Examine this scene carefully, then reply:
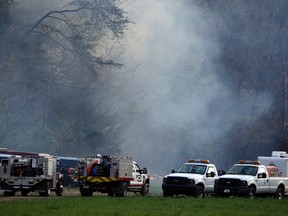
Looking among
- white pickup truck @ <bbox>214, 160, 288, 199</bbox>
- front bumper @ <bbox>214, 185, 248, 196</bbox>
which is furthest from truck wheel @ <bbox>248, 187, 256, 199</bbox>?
front bumper @ <bbox>214, 185, 248, 196</bbox>

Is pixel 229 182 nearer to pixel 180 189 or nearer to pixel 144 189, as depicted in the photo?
pixel 180 189

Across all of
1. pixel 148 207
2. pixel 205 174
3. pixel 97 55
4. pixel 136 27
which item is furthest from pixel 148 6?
pixel 148 207

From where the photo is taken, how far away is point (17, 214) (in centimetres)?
2406

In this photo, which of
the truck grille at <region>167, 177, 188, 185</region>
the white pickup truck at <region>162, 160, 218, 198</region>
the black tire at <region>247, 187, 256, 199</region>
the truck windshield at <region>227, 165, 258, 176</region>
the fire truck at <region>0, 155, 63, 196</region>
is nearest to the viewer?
the fire truck at <region>0, 155, 63, 196</region>

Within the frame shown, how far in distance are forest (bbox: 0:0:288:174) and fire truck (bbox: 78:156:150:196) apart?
62.5 ft

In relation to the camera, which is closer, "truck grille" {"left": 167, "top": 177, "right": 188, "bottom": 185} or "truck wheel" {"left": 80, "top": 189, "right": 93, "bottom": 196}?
"truck wheel" {"left": 80, "top": 189, "right": 93, "bottom": 196}

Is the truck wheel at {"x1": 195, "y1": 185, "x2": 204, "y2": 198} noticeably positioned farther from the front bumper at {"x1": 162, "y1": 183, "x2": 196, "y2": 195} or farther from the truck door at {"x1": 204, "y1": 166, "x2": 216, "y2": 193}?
the truck door at {"x1": 204, "y1": 166, "x2": 216, "y2": 193}

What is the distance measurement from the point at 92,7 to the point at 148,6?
3917 mm

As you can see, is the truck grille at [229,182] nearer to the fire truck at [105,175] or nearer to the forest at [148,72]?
the fire truck at [105,175]

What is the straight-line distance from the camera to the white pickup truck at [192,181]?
39.2 meters

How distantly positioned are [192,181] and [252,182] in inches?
118

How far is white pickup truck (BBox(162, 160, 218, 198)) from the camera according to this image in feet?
129

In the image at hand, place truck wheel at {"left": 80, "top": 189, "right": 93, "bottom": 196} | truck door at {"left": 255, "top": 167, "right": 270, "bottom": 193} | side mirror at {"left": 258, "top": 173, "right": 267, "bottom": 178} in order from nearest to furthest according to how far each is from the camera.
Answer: truck wheel at {"left": 80, "top": 189, "right": 93, "bottom": 196}
truck door at {"left": 255, "top": 167, "right": 270, "bottom": 193}
side mirror at {"left": 258, "top": 173, "right": 267, "bottom": 178}

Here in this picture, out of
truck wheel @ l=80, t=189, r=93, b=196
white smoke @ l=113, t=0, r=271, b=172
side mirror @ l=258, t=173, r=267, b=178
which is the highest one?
white smoke @ l=113, t=0, r=271, b=172
